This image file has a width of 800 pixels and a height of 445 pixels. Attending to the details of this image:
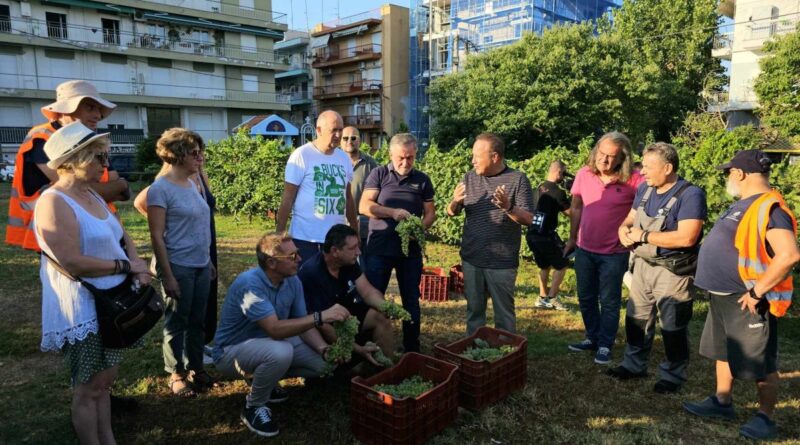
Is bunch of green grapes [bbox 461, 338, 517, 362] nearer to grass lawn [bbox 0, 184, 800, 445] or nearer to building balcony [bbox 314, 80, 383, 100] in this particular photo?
grass lawn [bbox 0, 184, 800, 445]

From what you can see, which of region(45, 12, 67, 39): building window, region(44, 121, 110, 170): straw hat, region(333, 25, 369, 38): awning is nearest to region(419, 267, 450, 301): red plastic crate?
region(44, 121, 110, 170): straw hat

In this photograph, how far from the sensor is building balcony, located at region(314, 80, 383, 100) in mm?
44969

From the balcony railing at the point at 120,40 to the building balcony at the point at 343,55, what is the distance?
9.21m

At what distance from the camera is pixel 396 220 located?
425 cm

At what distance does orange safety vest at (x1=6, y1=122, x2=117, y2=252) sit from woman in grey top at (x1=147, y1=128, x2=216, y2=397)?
0.49m

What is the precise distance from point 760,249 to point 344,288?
2.86 metres

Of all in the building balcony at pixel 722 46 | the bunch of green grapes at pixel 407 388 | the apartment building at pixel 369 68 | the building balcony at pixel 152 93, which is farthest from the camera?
the apartment building at pixel 369 68

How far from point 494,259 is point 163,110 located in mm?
37639

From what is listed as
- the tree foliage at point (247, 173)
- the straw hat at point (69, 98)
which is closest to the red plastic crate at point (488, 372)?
the straw hat at point (69, 98)

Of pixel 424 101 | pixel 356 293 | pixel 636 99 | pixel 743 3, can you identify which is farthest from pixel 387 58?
pixel 356 293

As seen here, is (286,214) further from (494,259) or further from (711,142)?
(711,142)

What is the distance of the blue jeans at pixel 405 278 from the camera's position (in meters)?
4.38

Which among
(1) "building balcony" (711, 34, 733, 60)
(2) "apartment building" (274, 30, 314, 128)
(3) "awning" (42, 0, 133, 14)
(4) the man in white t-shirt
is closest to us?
(4) the man in white t-shirt

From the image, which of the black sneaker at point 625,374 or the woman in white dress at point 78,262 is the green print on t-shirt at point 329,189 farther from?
the black sneaker at point 625,374
